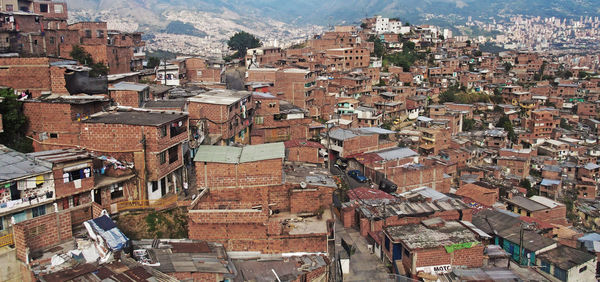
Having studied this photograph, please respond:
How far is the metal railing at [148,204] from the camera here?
451 inches

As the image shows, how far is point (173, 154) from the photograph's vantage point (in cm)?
1277

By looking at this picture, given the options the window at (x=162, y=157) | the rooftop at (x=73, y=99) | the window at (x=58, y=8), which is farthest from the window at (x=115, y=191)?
the window at (x=58, y=8)

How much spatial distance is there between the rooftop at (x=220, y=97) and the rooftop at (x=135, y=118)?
333cm

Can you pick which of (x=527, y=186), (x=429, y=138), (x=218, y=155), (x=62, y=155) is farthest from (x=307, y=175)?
(x=527, y=186)

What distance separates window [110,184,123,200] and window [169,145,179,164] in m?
1.51

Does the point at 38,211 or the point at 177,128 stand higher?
the point at 177,128

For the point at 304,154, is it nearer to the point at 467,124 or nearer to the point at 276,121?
the point at 276,121

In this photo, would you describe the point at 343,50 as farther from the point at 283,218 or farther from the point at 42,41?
the point at 283,218

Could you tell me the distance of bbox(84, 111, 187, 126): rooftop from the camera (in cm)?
1186

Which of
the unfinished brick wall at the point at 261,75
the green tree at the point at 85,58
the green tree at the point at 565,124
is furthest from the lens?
the green tree at the point at 565,124

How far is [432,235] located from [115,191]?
25.7 ft

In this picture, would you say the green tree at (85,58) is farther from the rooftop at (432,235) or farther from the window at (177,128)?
the rooftop at (432,235)

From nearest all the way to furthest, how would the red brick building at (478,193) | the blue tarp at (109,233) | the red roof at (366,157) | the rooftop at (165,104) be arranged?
the blue tarp at (109,233) → the rooftop at (165,104) → the red roof at (366,157) → the red brick building at (478,193)

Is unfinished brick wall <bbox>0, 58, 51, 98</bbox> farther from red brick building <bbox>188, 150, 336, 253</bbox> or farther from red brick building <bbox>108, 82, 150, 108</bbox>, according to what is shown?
red brick building <bbox>188, 150, 336, 253</bbox>
